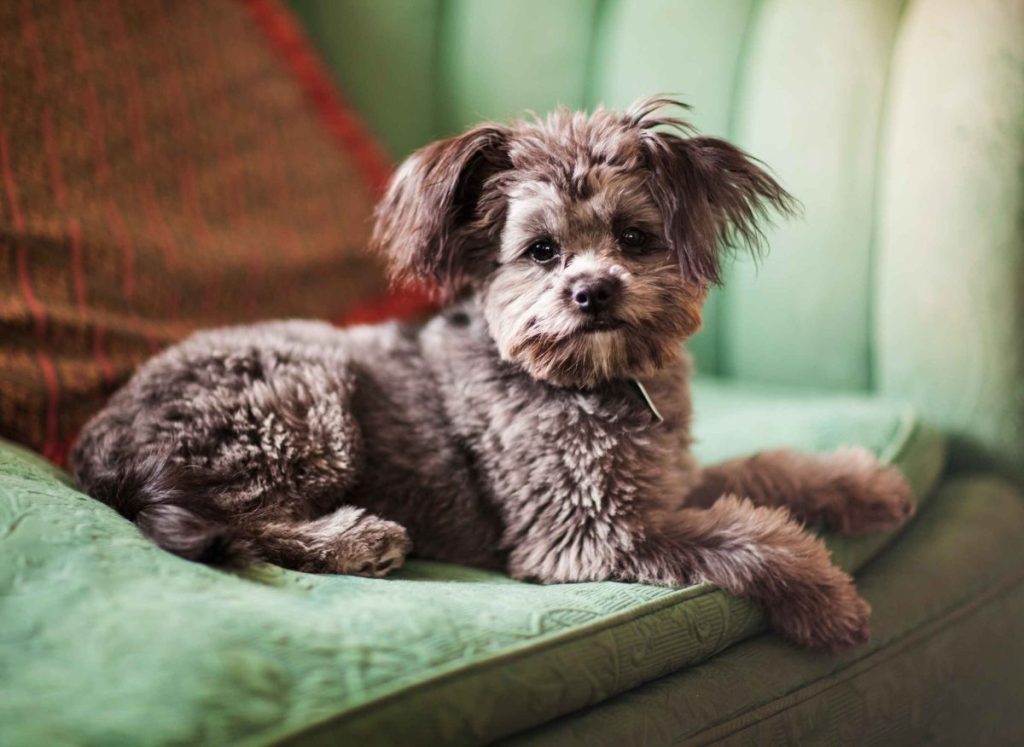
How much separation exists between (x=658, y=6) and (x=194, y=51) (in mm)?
1224

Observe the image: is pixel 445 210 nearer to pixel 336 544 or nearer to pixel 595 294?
pixel 595 294

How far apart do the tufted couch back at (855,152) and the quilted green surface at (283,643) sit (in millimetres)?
965

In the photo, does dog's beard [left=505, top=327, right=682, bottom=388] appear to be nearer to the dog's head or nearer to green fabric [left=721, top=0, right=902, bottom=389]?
the dog's head

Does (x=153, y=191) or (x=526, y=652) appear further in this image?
(x=153, y=191)

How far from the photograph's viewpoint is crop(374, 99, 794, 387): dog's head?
1.55m

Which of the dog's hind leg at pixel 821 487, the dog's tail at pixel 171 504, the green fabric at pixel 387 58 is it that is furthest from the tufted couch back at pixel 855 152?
the dog's tail at pixel 171 504

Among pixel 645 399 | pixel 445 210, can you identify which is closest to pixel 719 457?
pixel 645 399

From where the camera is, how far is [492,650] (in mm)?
1218

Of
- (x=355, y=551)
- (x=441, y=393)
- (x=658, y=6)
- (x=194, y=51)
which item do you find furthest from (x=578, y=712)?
(x=194, y=51)

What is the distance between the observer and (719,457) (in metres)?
2.10

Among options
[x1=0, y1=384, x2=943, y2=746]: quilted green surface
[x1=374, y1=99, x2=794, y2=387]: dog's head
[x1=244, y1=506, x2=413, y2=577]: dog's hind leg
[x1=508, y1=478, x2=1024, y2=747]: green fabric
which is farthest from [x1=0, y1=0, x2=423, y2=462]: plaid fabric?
[x1=508, y1=478, x2=1024, y2=747]: green fabric

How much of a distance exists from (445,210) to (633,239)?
338mm

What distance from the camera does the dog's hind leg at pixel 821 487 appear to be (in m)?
1.80

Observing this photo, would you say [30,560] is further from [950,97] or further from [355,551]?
[950,97]
